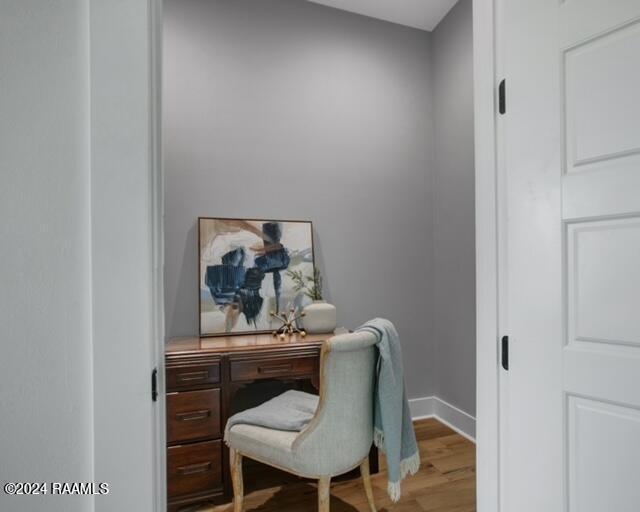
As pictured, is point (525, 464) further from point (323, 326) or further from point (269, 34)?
point (269, 34)

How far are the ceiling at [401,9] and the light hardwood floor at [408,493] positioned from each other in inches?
124

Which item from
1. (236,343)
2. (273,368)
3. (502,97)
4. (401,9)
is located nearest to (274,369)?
(273,368)

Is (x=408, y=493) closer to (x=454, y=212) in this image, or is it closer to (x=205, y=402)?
(x=205, y=402)

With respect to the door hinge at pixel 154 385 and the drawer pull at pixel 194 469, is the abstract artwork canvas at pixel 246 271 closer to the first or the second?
the drawer pull at pixel 194 469

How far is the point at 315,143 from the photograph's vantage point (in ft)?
8.99

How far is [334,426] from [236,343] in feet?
2.75

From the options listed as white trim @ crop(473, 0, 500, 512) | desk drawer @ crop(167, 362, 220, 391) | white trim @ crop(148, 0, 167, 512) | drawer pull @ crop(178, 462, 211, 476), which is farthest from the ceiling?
drawer pull @ crop(178, 462, 211, 476)

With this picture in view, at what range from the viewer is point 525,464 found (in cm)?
97

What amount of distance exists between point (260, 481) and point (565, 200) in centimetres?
215

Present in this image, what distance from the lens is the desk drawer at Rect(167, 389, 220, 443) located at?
1898mm

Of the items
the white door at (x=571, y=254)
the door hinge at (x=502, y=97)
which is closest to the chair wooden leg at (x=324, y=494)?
the white door at (x=571, y=254)

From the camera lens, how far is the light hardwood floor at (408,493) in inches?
74.1

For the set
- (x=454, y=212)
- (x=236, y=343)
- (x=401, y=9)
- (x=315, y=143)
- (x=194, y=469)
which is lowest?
(x=194, y=469)

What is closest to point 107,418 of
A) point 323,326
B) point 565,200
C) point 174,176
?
point 565,200
